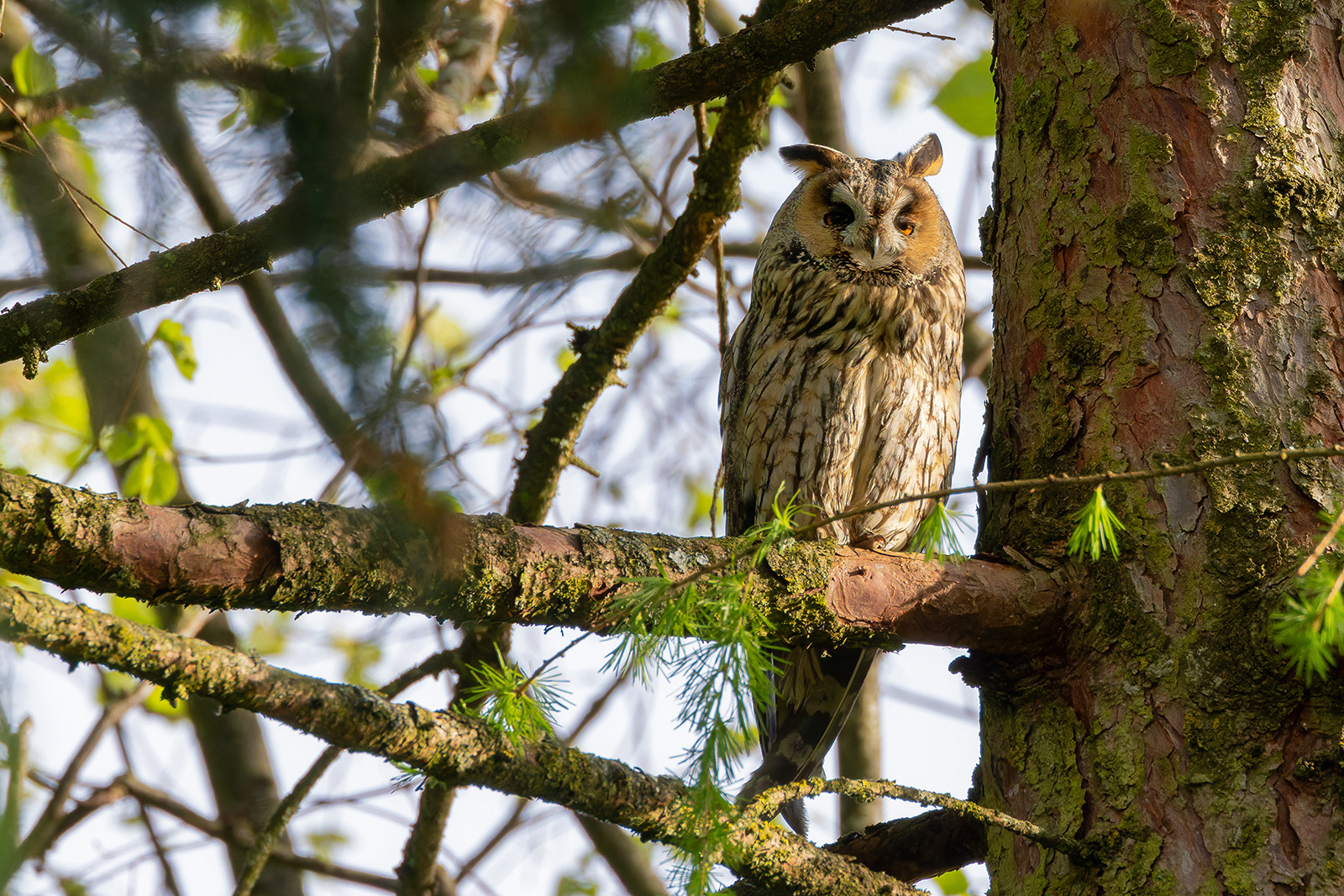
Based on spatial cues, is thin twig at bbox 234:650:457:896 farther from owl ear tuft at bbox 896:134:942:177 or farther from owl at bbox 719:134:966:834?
owl ear tuft at bbox 896:134:942:177

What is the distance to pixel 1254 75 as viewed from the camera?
1810 mm

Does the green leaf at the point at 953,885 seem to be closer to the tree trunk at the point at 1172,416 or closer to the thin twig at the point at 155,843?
the tree trunk at the point at 1172,416

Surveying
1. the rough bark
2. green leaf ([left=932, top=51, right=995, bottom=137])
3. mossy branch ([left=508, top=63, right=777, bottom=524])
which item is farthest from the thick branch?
the rough bark

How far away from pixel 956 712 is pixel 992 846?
2544 millimetres

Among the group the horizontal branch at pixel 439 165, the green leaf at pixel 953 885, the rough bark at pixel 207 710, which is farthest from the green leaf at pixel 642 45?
the green leaf at pixel 953 885

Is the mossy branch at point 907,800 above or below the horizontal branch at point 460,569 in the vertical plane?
below

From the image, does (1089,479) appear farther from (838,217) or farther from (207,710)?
(207,710)

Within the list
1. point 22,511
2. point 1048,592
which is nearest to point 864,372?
point 1048,592

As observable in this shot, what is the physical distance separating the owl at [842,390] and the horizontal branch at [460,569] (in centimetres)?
93

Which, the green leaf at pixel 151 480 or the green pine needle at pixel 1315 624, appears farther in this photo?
the green leaf at pixel 151 480

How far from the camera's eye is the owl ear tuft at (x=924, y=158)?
325cm

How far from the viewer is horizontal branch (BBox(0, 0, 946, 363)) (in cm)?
73

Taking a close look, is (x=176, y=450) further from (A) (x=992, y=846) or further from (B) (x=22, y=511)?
(A) (x=992, y=846)

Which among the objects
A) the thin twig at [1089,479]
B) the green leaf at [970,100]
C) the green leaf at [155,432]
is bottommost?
the thin twig at [1089,479]
